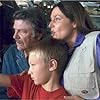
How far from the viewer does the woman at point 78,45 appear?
1.38m

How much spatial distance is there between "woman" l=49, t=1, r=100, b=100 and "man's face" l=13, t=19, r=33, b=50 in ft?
0.96

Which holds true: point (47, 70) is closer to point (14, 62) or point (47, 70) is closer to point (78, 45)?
point (78, 45)

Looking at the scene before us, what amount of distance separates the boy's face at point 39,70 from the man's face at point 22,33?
35 centimetres

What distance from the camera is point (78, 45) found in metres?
1.48

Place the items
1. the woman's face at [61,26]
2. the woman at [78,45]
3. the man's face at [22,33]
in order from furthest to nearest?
the man's face at [22,33] → the woman's face at [61,26] → the woman at [78,45]

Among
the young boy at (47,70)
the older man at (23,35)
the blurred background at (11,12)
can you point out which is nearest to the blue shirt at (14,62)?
the older man at (23,35)

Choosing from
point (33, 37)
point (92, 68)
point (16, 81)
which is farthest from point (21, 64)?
point (92, 68)

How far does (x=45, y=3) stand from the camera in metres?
1.83

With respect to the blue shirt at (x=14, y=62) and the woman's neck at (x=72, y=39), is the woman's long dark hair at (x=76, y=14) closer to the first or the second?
the woman's neck at (x=72, y=39)

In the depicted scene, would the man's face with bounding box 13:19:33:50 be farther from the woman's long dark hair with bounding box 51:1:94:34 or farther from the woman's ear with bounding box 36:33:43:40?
the woman's long dark hair with bounding box 51:1:94:34

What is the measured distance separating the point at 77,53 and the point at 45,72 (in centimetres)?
17

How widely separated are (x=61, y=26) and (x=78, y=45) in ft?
0.41

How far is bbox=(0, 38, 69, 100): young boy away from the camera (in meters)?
1.41

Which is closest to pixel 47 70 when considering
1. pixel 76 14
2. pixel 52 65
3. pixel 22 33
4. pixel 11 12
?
pixel 52 65
